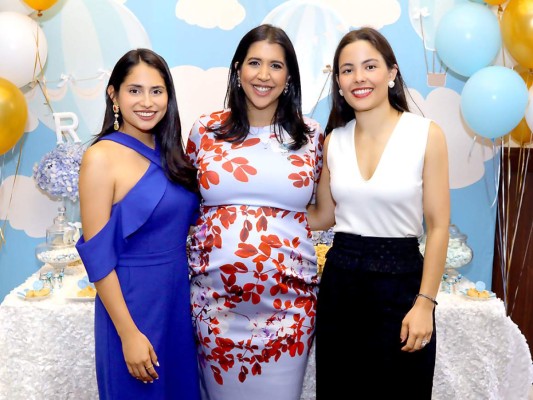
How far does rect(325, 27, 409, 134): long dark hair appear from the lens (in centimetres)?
165

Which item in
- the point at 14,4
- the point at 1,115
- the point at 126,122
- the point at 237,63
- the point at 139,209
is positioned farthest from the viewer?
the point at 14,4

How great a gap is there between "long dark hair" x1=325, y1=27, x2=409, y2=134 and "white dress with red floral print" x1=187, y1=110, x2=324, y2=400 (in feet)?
0.59

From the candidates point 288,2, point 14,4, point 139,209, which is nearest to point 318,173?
point 139,209

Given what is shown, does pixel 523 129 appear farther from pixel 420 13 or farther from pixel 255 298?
pixel 255 298

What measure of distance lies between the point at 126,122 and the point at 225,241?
18.7 inches

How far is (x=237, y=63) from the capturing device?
1875 mm

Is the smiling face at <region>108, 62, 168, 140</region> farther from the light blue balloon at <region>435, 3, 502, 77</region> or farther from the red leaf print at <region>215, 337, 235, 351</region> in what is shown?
the light blue balloon at <region>435, 3, 502, 77</region>

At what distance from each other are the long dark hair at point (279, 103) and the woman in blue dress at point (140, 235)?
7.9 inches

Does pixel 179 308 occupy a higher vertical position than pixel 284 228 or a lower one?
lower

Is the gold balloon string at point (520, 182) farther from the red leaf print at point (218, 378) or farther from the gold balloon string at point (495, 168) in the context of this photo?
the red leaf print at point (218, 378)

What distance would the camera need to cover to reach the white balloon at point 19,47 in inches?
92.2

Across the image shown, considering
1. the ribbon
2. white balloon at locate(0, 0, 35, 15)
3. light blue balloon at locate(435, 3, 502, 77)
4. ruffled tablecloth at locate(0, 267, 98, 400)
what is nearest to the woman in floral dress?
ruffled tablecloth at locate(0, 267, 98, 400)

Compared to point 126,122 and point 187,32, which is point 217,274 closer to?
point 126,122

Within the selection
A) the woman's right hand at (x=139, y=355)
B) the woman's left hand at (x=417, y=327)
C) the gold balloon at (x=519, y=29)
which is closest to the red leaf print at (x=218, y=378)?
the woman's right hand at (x=139, y=355)
